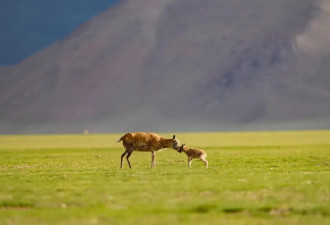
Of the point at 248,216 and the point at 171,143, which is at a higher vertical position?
the point at 171,143

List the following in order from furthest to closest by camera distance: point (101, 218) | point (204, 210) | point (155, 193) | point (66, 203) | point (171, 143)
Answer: point (171, 143) < point (155, 193) < point (66, 203) < point (204, 210) < point (101, 218)

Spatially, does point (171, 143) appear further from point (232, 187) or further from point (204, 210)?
point (204, 210)

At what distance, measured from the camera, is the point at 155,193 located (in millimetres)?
22375

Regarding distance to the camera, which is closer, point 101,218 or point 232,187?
point 101,218

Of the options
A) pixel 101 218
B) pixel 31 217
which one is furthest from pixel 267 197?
pixel 31 217

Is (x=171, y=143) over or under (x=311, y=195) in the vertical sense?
over

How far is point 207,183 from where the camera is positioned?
2473 cm

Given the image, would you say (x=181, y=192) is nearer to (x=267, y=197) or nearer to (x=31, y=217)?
(x=267, y=197)

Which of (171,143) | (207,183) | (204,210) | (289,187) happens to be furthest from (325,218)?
(171,143)

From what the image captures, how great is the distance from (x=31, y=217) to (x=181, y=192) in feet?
19.1

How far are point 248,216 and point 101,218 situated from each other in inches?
156

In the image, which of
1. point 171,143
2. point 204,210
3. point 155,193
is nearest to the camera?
point 204,210

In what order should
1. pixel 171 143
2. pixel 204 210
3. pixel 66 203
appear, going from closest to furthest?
pixel 204 210 → pixel 66 203 → pixel 171 143

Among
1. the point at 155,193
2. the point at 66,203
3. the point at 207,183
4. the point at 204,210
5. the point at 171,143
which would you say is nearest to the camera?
the point at 204,210
